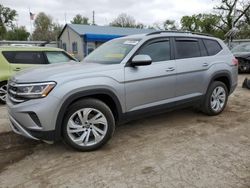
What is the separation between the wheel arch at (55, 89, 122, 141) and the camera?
3.51 metres

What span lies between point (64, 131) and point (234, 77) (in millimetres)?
4008

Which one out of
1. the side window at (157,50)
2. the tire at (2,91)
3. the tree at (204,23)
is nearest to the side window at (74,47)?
the tire at (2,91)

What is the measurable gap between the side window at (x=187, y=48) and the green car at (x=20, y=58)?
403 centimetres

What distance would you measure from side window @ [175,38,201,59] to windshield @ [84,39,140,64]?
864mm

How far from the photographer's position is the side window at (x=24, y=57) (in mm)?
7316

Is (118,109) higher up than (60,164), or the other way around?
(118,109)

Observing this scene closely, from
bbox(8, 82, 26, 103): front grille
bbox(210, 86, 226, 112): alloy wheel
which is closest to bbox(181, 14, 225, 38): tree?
bbox(210, 86, 226, 112): alloy wheel

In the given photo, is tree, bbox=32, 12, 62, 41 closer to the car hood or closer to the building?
the building

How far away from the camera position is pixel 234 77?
585 centimetres

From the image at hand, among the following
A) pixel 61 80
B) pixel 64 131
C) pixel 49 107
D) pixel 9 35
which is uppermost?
pixel 9 35

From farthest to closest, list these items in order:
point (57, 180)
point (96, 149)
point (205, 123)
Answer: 1. point (205, 123)
2. point (96, 149)
3. point (57, 180)

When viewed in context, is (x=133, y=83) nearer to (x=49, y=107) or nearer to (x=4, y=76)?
(x=49, y=107)

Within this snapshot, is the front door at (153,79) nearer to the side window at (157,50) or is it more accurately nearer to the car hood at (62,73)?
the side window at (157,50)

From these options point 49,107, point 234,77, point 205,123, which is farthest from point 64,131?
point 234,77
